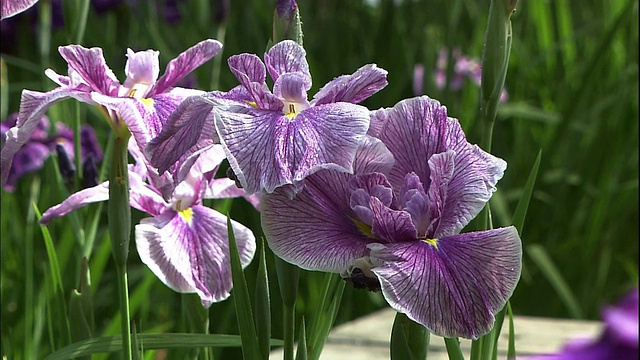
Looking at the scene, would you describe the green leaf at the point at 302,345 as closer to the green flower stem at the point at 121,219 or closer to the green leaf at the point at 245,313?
the green leaf at the point at 245,313

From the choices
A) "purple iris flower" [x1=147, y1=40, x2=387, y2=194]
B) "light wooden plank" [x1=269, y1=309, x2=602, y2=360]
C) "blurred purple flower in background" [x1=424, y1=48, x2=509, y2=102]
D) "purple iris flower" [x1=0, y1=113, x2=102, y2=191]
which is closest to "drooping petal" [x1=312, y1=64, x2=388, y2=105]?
"purple iris flower" [x1=147, y1=40, x2=387, y2=194]

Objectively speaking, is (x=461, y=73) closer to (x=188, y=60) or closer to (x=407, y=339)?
(x=188, y=60)

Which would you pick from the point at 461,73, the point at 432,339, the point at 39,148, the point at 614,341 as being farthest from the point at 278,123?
the point at 461,73

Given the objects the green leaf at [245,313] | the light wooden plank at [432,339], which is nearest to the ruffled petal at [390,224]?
the green leaf at [245,313]

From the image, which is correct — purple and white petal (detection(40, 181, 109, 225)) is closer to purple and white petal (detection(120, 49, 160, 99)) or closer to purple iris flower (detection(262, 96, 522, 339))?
purple and white petal (detection(120, 49, 160, 99))

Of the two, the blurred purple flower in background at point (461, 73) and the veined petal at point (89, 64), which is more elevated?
the veined petal at point (89, 64)

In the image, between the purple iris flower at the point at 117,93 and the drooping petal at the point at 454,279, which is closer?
the drooping petal at the point at 454,279
